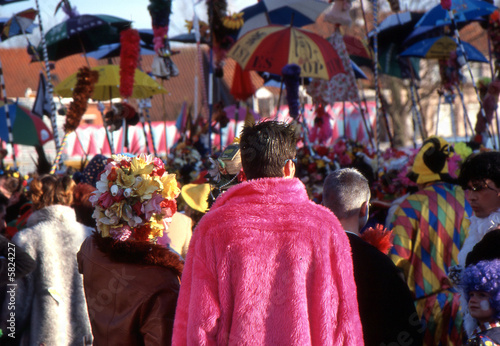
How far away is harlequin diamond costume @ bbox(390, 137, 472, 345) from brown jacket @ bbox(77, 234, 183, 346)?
6.98 feet

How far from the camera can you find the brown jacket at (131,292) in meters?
2.53

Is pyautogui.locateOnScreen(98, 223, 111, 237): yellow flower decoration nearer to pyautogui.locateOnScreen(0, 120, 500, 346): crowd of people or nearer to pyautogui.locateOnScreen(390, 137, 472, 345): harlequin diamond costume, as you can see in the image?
pyautogui.locateOnScreen(0, 120, 500, 346): crowd of people

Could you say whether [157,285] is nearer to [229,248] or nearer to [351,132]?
[229,248]

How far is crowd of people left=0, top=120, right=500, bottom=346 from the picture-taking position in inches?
79.9

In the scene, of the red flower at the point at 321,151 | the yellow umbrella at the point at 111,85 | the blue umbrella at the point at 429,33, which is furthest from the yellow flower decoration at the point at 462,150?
the yellow umbrella at the point at 111,85

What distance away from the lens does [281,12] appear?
8328mm

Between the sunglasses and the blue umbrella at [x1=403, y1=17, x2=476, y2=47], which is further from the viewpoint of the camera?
the blue umbrella at [x1=403, y1=17, x2=476, y2=47]

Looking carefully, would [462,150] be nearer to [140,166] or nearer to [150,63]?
[140,166]

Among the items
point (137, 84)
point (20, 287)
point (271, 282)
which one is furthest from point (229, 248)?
point (137, 84)

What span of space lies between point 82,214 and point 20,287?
710mm

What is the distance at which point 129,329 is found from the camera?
2.56 m

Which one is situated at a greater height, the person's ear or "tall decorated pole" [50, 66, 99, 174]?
"tall decorated pole" [50, 66, 99, 174]

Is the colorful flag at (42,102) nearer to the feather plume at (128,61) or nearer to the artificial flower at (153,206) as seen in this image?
the feather plume at (128,61)

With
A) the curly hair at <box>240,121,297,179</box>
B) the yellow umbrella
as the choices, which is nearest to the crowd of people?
the curly hair at <box>240,121,297,179</box>
